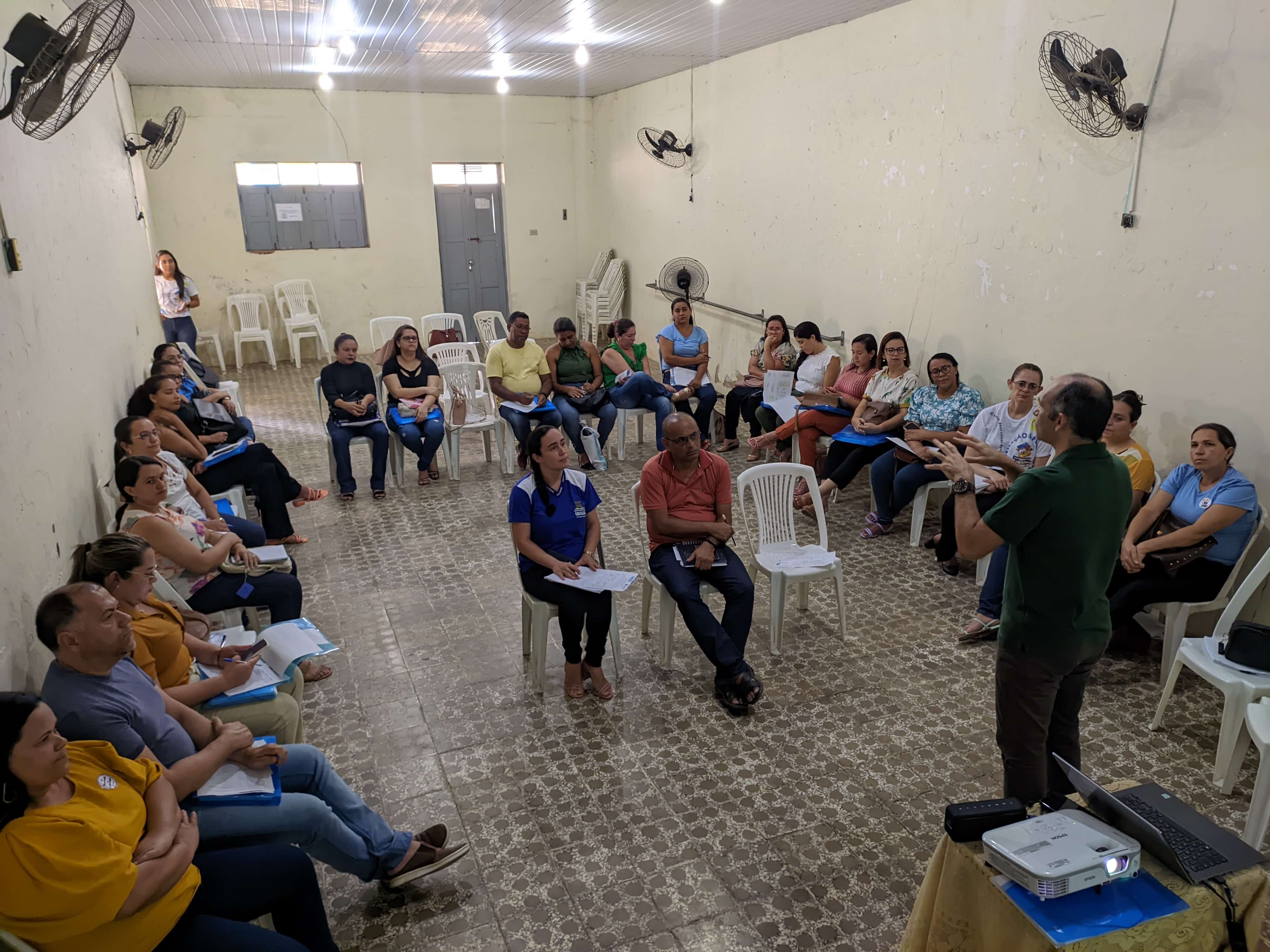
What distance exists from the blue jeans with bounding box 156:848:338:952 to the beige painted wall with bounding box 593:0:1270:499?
169 inches

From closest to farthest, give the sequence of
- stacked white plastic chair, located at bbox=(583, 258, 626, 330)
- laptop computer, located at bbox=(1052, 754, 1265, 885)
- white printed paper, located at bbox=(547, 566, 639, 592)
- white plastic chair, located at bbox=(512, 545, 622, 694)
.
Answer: laptop computer, located at bbox=(1052, 754, 1265, 885)
white printed paper, located at bbox=(547, 566, 639, 592)
white plastic chair, located at bbox=(512, 545, 622, 694)
stacked white plastic chair, located at bbox=(583, 258, 626, 330)

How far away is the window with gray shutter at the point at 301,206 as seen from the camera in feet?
34.9

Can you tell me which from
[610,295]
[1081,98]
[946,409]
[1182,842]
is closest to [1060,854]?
[1182,842]

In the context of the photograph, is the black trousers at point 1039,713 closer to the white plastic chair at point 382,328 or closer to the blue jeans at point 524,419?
the blue jeans at point 524,419

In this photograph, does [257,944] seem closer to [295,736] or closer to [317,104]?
[295,736]

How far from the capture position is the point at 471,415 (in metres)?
6.77

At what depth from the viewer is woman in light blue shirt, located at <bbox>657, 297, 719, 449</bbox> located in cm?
705

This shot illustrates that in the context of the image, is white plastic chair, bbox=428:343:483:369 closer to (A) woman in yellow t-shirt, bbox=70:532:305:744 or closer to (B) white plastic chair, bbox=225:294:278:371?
(B) white plastic chair, bbox=225:294:278:371

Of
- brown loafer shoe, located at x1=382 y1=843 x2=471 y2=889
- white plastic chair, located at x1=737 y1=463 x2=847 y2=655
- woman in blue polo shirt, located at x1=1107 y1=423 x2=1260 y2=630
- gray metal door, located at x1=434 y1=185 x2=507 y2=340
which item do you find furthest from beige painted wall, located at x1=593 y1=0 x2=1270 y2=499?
gray metal door, located at x1=434 y1=185 x2=507 y2=340

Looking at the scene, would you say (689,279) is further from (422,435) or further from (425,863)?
(425,863)

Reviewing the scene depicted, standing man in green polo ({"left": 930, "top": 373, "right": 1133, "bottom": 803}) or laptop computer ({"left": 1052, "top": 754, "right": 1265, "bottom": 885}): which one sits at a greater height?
standing man in green polo ({"left": 930, "top": 373, "right": 1133, "bottom": 803})

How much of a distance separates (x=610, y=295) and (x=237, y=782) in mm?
9779

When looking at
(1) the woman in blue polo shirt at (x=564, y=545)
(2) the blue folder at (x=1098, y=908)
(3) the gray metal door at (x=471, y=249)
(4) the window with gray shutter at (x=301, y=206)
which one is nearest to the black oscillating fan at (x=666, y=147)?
(3) the gray metal door at (x=471, y=249)

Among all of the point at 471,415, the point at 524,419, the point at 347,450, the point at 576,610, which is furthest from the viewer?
the point at 471,415
